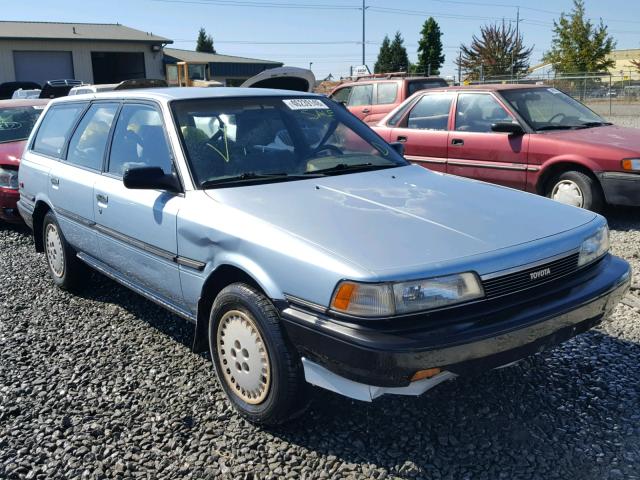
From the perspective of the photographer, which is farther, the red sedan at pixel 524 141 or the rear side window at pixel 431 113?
the rear side window at pixel 431 113

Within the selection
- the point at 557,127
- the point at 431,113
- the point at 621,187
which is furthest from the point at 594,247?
the point at 431,113

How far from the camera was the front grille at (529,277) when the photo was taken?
270cm

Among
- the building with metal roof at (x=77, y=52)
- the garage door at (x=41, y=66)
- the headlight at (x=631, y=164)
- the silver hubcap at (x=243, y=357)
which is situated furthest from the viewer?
the garage door at (x=41, y=66)

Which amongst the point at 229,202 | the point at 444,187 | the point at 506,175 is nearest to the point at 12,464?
the point at 229,202

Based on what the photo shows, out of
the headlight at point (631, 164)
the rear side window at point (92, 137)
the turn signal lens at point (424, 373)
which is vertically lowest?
the turn signal lens at point (424, 373)

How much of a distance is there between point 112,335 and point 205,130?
1.64 metres

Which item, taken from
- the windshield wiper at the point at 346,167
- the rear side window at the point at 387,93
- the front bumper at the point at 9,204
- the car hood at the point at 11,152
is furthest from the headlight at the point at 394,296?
the rear side window at the point at 387,93

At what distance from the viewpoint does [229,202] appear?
3254 millimetres

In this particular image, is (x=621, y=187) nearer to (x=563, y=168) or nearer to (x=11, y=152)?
(x=563, y=168)

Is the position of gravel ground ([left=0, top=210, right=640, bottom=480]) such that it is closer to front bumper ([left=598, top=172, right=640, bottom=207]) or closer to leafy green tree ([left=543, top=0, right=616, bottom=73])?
front bumper ([left=598, top=172, right=640, bottom=207])

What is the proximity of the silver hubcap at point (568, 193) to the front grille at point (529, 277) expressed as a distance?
13.1 feet

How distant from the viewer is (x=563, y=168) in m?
6.91

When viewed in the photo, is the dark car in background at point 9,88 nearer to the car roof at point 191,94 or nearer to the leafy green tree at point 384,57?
the car roof at point 191,94

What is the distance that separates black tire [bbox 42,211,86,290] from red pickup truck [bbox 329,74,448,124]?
320 inches
